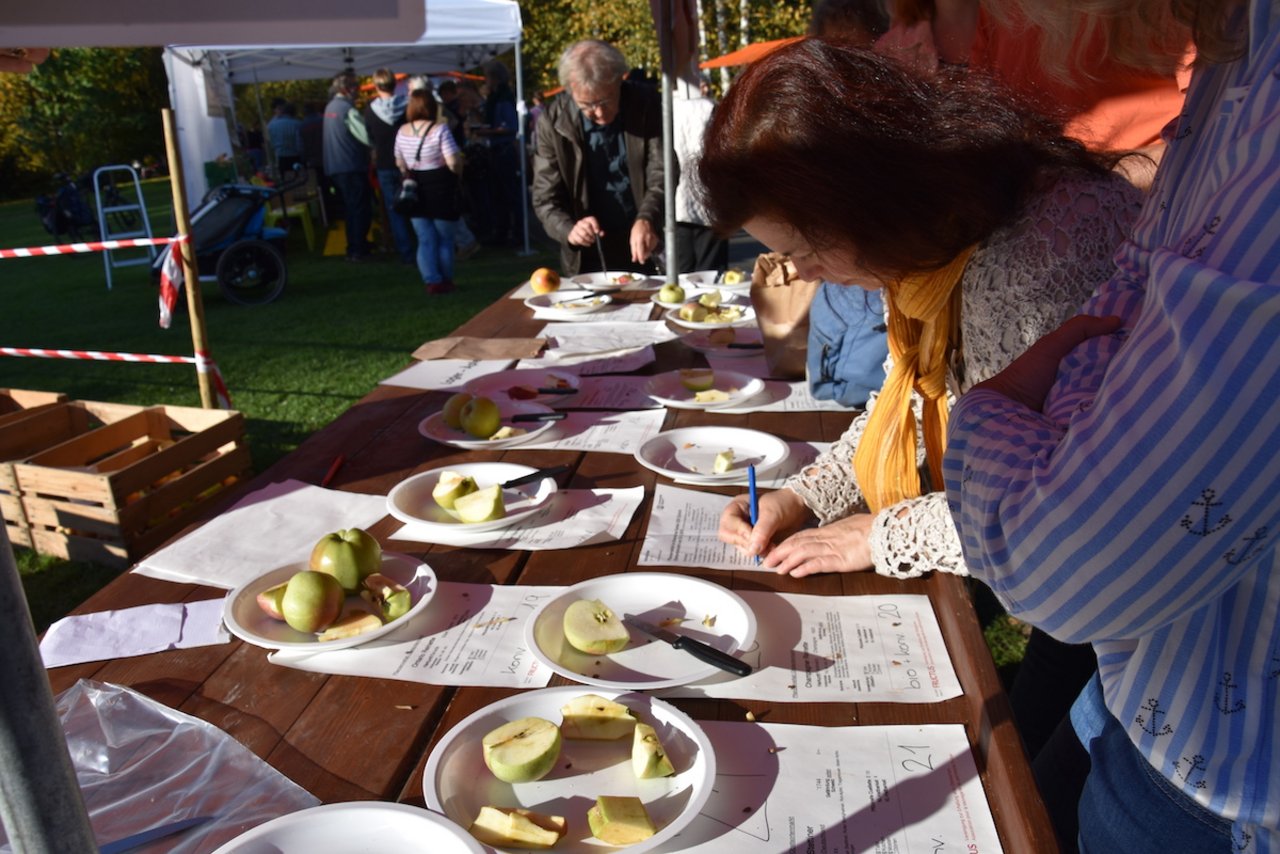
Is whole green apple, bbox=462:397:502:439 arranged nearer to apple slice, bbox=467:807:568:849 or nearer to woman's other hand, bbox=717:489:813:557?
woman's other hand, bbox=717:489:813:557

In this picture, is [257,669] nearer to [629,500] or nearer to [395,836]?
[395,836]

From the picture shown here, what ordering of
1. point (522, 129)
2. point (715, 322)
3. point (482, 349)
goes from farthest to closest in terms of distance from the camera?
1. point (522, 129)
2. point (715, 322)
3. point (482, 349)

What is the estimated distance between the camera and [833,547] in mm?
1591

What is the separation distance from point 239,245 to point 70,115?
→ 62.9 feet

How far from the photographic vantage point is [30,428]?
379cm

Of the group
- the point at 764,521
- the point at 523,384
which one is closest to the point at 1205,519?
the point at 764,521

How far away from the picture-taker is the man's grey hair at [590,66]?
4734 millimetres

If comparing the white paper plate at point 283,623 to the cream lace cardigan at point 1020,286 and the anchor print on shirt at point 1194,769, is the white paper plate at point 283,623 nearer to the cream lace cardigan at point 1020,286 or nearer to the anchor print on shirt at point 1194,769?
the cream lace cardigan at point 1020,286

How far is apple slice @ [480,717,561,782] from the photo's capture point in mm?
1045

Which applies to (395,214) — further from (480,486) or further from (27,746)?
(27,746)

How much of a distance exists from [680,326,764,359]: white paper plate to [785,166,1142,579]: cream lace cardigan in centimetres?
136

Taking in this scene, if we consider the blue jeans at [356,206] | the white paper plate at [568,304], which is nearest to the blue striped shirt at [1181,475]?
the white paper plate at [568,304]

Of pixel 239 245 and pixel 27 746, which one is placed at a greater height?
pixel 27 746

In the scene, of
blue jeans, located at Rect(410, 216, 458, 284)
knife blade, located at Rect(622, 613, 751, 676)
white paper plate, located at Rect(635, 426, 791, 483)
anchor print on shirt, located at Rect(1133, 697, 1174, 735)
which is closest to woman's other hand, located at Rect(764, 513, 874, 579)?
knife blade, located at Rect(622, 613, 751, 676)
